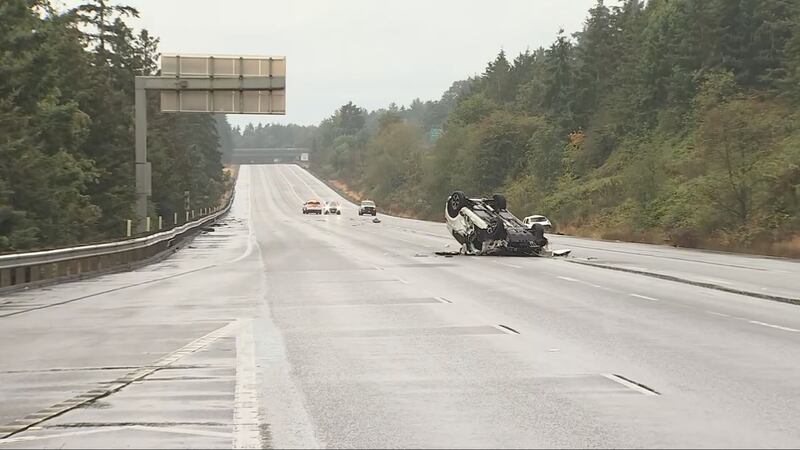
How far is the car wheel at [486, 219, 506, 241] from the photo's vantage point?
34.8m

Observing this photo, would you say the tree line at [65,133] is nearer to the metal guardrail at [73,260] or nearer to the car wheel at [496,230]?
the metal guardrail at [73,260]

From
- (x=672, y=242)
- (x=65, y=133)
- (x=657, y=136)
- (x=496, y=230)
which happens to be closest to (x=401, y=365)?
(x=496, y=230)

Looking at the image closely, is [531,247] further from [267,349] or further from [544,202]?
[544,202]

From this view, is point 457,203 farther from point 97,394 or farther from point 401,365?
point 97,394

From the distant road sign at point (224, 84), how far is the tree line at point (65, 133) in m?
4.47

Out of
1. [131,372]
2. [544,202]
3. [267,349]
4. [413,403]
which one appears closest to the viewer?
[413,403]

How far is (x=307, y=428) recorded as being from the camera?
773cm

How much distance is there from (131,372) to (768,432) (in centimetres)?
656

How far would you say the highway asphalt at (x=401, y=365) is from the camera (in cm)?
767

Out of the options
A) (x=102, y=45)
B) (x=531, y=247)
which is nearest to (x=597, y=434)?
(x=531, y=247)

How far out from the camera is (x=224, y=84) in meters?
44.5

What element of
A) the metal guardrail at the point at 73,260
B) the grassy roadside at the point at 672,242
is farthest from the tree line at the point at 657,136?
the metal guardrail at the point at 73,260

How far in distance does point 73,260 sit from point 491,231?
14661 millimetres

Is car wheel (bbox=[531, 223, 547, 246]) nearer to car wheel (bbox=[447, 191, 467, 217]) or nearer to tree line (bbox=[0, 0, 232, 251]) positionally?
car wheel (bbox=[447, 191, 467, 217])
